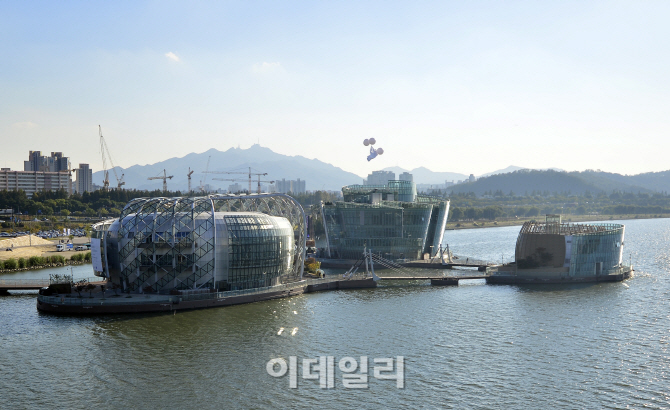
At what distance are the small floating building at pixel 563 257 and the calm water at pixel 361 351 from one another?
11254mm

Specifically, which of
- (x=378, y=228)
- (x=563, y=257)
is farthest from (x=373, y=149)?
(x=563, y=257)

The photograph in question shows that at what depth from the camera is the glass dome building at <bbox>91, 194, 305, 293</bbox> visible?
70375mm

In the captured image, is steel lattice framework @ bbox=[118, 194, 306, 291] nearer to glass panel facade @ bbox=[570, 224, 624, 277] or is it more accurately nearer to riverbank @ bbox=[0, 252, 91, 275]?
riverbank @ bbox=[0, 252, 91, 275]

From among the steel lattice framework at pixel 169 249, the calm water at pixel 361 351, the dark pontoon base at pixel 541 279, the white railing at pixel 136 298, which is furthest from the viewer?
the dark pontoon base at pixel 541 279

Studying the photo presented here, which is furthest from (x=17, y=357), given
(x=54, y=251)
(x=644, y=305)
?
(x=54, y=251)

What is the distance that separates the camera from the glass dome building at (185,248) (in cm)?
7038

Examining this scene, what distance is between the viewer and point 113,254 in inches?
2928

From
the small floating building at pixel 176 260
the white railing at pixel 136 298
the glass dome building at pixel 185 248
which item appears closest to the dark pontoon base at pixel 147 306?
the small floating building at pixel 176 260

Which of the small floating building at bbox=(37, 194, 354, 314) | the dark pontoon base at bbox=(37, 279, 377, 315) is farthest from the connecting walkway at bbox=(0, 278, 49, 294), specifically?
the dark pontoon base at bbox=(37, 279, 377, 315)

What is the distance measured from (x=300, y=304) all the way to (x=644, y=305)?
42.7m

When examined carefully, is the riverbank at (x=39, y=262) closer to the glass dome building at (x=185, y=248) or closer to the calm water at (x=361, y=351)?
the calm water at (x=361, y=351)

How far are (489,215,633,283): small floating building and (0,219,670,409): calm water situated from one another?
36.9ft

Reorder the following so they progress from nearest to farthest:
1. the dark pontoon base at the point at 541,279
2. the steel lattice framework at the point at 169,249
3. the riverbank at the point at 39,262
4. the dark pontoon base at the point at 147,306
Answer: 1. the dark pontoon base at the point at 147,306
2. the steel lattice framework at the point at 169,249
3. the dark pontoon base at the point at 541,279
4. the riverbank at the point at 39,262

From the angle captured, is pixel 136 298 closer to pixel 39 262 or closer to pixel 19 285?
pixel 19 285
